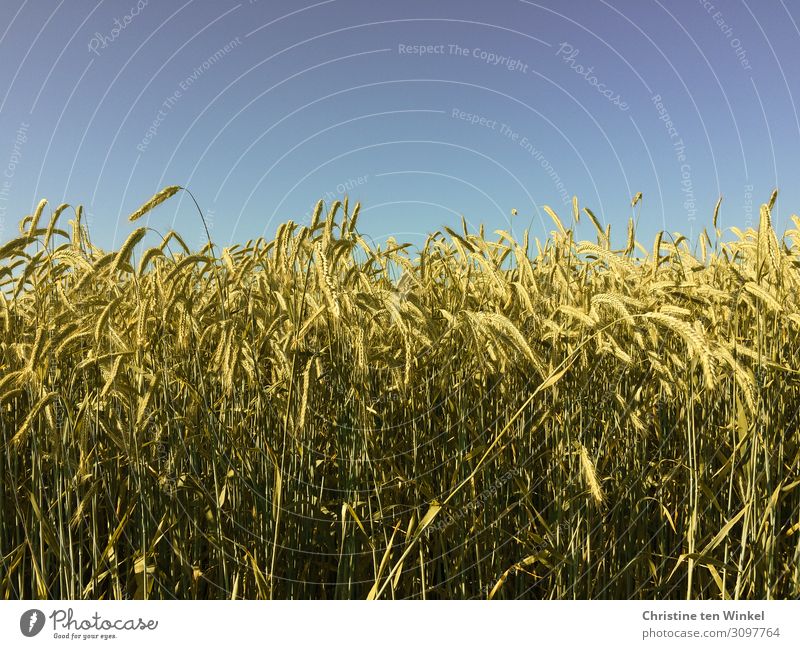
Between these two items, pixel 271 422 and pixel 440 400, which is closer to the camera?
pixel 271 422

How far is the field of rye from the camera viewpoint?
A: 5.66ft

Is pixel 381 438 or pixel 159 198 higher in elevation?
pixel 159 198

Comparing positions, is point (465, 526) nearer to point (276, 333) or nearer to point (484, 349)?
point (484, 349)

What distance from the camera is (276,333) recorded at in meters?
1.90

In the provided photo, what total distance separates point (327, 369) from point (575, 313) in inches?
33.9

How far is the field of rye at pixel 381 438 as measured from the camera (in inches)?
68.0

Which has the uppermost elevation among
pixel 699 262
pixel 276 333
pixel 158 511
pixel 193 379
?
pixel 699 262

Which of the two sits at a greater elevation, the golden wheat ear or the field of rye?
the golden wheat ear

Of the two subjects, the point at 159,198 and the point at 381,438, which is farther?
the point at 381,438

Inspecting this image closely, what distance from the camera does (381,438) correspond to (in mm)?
2029

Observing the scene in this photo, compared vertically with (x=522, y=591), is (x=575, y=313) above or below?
above

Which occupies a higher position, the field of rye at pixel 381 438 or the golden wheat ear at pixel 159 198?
the golden wheat ear at pixel 159 198
